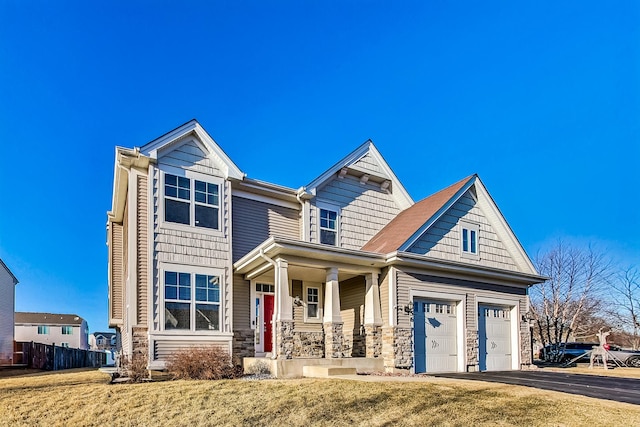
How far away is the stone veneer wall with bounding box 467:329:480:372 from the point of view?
1485cm

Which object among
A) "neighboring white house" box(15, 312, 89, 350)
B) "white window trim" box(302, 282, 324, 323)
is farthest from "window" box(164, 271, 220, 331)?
"neighboring white house" box(15, 312, 89, 350)

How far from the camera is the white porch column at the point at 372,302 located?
1352 cm

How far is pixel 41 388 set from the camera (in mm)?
10562

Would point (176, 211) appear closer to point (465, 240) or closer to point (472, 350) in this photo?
point (465, 240)

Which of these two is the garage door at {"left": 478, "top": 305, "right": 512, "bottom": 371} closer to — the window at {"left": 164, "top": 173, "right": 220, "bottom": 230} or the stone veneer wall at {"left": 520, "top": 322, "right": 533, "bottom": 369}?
the stone veneer wall at {"left": 520, "top": 322, "right": 533, "bottom": 369}

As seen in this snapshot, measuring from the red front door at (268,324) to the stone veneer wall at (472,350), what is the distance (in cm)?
624

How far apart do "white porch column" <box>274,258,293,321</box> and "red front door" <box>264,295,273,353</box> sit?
2585 mm

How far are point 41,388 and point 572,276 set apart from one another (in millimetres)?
29458

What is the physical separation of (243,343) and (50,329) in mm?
47780

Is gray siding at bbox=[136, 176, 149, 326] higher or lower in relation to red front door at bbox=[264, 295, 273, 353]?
higher

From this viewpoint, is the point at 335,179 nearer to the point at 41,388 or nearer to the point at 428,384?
the point at 428,384

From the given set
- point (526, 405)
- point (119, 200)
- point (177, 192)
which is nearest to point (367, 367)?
point (526, 405)

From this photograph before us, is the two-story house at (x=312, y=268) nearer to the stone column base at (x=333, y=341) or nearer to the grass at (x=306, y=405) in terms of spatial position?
the stone column base at (x=333, y=341)

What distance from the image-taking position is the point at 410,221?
52.0ft
